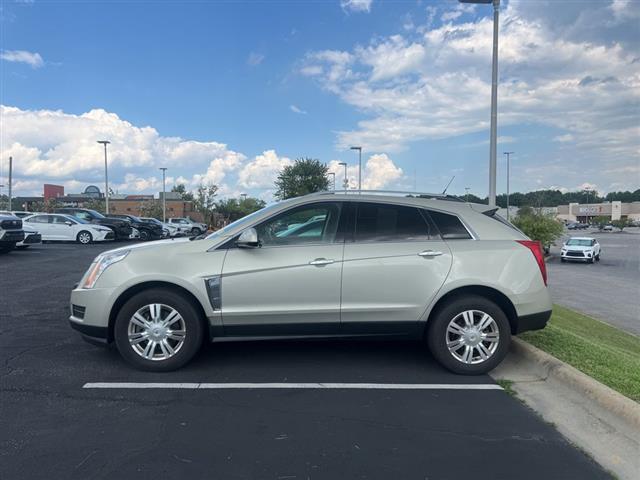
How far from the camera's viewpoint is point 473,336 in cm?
468

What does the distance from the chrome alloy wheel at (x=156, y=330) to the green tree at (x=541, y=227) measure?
34.2m

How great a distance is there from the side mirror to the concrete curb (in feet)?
9.88

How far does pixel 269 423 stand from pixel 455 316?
6.72 ft

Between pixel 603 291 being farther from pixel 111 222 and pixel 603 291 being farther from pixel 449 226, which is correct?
pixel 111 222

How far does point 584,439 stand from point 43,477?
11.8 ft

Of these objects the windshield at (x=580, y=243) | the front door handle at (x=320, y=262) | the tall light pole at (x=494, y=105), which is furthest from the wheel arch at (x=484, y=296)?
the windshield at (x=580, y=243)

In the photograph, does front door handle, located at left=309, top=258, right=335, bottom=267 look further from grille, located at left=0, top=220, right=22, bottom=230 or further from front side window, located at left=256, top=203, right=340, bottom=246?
grille, located at left=0, top=220, right=22, bottom=230

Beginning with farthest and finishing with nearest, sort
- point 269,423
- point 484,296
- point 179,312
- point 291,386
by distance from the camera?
point 484,296, point 179,312, point 291,386, point 269,423

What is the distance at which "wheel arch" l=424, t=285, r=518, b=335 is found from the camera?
4.72m

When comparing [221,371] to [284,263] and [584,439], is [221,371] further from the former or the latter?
[584,439]

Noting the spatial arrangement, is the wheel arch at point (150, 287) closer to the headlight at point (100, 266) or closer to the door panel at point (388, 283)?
the headlight at point (100, 266)

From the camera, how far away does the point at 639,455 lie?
327 cm

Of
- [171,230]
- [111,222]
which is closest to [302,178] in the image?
[171,230]

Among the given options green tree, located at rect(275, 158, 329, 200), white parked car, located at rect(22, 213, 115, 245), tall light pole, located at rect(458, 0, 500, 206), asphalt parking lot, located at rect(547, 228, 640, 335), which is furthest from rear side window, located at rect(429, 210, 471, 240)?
green tree, located at rect(275, 158, 329, 200)
